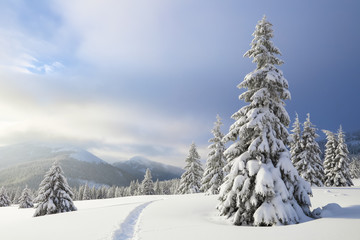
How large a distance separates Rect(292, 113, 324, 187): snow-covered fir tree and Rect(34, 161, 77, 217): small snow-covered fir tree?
3354cm

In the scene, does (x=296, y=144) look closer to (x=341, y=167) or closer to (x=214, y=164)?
(x=341, y=167)

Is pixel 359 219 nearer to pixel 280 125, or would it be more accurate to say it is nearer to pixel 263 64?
pixel 280 125

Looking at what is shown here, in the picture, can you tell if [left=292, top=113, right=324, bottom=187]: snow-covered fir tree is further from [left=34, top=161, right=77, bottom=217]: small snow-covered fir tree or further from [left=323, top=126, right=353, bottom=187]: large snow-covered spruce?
[left=34, top=161, right=77, bottom=217]: small snow-covered fir tree

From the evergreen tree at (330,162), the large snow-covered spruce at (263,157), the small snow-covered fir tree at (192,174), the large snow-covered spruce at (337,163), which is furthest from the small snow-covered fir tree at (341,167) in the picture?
the large snow-covered spruce at (263,157)

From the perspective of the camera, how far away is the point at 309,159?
113ft

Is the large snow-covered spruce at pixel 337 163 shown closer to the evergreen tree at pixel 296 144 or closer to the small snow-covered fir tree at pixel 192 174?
the evergreen tree at pixel 296 144

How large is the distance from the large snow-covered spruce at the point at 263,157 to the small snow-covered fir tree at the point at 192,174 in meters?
29.1

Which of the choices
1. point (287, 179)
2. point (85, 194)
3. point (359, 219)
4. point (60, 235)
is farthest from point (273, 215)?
point (85, 194)

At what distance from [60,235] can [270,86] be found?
14452 mm

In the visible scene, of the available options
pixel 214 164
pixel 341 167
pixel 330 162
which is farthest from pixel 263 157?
pixel 330 162

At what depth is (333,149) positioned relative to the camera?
132ft

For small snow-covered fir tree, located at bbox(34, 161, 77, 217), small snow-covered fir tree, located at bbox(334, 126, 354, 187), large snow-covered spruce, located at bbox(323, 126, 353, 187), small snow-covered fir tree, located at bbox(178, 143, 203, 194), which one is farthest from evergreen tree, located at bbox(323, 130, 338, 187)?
small snow-covered fir tree, located at bbox(34, 161, 77, 217)

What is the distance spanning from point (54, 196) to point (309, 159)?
122 ft

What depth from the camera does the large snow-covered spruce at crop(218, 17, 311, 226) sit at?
1153 cm
